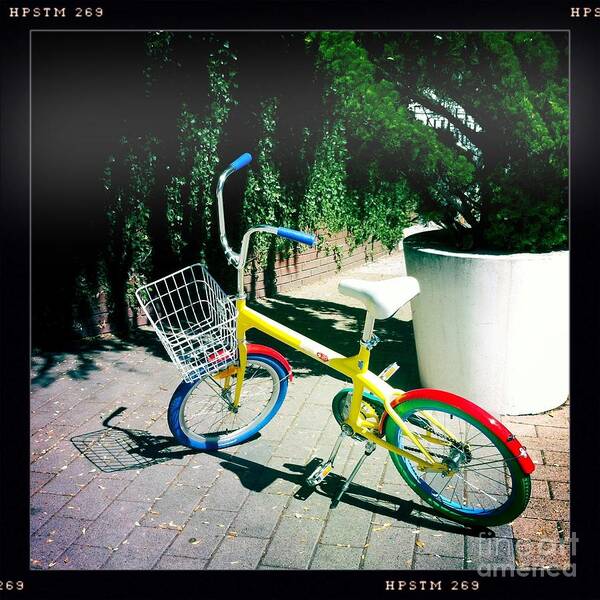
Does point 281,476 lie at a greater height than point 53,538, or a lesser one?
greater

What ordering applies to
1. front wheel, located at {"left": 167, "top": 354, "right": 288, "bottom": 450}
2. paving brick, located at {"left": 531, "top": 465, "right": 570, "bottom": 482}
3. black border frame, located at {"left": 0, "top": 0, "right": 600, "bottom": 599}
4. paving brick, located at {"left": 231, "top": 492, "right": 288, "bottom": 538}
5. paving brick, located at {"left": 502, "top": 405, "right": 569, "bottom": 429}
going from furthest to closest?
paving brick, located at {"left": 502, "top": 405, "right": 569, "bottom": 429}
front wheel, located at {"left": 167, "top": 354, "right": 288, "bottom": 450}
paving brick, located at {"left": 531, "top": 465, "right": 570, "bottom": 482}
paving brick, located at {"left": 231, "top": 492, "right": 288, "bottom": 538}
black border frame, located at {"left": 0, "top": 0, "right": 600, "bottom": 599}

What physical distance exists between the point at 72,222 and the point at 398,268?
4296mm

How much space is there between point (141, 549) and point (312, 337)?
3028 millimetres

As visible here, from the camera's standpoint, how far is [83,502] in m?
3.25

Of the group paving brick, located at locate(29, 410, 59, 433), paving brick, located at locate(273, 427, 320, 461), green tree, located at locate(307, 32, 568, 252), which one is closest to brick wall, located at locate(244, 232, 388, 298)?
paving brick, located at locate(29, 410, 59, 433)

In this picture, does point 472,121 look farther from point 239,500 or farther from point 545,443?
point 239,500

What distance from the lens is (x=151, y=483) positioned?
3402 mm

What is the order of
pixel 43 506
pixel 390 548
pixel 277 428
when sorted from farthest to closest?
pixel 277 428
pixel 43 506
pixel 390 548

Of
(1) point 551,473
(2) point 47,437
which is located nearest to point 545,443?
(1) point 551,473

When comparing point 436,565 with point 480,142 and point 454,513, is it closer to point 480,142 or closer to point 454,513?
point 454,513

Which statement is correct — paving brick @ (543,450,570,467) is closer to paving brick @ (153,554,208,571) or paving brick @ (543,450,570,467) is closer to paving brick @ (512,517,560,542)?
paving brick @ (512,517,560,542)

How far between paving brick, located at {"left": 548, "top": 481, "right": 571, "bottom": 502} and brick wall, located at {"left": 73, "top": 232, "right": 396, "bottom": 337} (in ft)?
12.7

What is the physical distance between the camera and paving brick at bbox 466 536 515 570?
2775 millimetres

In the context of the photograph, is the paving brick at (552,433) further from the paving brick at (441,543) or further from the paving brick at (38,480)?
the paving brick at (38,480)
